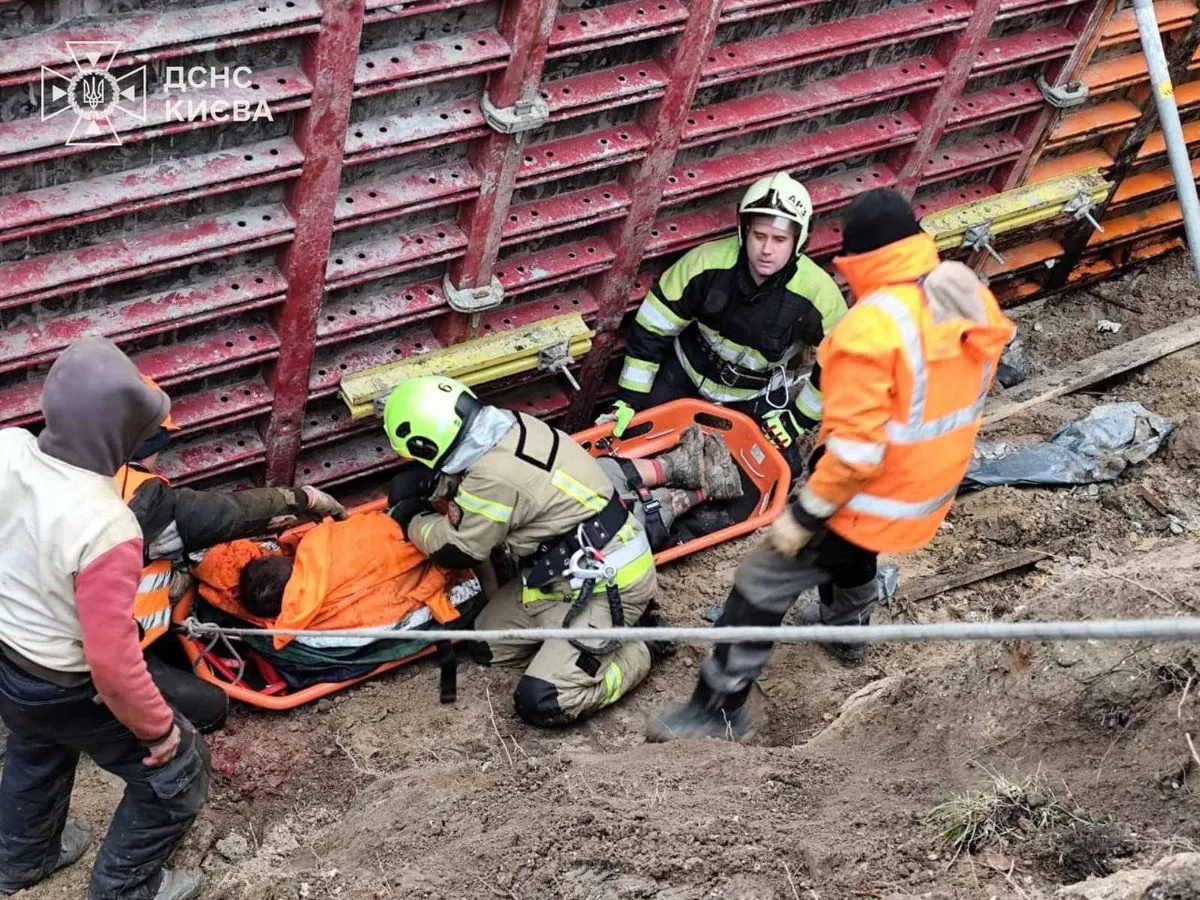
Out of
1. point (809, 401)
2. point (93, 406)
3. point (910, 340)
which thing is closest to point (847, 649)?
point (809, 401)

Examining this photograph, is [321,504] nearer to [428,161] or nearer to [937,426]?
[428,161]

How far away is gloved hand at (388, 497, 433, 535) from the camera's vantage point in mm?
5762

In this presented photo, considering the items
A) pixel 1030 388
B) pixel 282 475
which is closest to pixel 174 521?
pixel 282 475

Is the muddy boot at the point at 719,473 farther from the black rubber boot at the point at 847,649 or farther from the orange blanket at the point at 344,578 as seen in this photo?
the orange blanket at the point at 344,578

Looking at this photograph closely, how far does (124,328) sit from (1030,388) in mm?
4833

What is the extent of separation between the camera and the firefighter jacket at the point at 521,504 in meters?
5.43

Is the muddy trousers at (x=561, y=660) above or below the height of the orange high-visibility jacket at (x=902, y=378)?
below

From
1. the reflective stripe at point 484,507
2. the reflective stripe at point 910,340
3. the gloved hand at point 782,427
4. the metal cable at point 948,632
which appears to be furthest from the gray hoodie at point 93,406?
the gloved hand at point 782,427

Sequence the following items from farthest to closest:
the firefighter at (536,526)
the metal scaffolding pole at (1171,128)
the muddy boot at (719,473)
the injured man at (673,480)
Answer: the muddy boot at (719,473) → the injured man at (673,480) → the metal scaffolding pole at (1171,128) → the firefighter at (536,526)

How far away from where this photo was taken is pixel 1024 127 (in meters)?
7.41

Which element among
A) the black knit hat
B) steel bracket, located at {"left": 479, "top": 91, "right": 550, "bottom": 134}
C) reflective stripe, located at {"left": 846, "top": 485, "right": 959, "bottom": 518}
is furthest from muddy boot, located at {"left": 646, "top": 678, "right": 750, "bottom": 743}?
steel bracket, located at {"left": 479, "top": 91, "right": 550, "bottom": 134}

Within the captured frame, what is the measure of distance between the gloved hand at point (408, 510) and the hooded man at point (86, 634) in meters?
1.45

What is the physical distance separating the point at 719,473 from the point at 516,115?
2.02 meters

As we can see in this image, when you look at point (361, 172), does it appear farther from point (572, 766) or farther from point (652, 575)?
point (572, 766)
